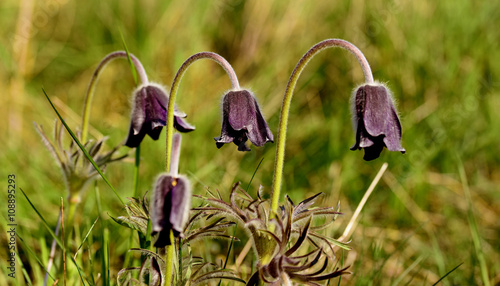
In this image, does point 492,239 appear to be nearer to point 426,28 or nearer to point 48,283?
point 426,28

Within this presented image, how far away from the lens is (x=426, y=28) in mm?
4676

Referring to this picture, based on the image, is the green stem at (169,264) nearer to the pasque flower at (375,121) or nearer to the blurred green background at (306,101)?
the pasque flower at (375,121)

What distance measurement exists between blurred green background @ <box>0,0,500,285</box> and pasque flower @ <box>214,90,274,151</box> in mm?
1204

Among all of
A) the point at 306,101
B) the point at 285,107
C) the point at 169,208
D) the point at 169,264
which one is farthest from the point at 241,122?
the point at 306,101

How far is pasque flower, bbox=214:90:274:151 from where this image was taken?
1913 millimetres

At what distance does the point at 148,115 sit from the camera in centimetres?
214

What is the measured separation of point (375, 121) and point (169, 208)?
0.74 m

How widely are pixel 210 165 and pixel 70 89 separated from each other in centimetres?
190

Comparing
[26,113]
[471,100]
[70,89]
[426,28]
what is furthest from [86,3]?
[471,100]

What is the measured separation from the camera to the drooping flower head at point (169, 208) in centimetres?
170

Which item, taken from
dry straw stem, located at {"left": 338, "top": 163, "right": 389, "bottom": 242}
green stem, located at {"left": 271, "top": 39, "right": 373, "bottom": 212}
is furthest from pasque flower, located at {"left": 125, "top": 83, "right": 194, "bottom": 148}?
dry straw stem, located at {"left": 338, "top": 163, "right": 389, "bottom": 242}

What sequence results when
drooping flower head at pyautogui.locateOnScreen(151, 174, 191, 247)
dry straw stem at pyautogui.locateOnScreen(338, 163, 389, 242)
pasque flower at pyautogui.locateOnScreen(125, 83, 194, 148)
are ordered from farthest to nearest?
1. dry straw stem at pyautogui.locateOnScreen(338, 163, 389, 242)
2. pasque flower at pyautogui.locateOnScreen(125, 83, 194, 148)
3. drooping flower head at pyautogui.locateOnScreen(151, 174, 191, 247)

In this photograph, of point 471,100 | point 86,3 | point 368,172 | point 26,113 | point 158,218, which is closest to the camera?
point 158,218

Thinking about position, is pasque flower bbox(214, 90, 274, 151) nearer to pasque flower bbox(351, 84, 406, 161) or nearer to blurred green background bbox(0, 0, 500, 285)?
pasque flower bbox(351, 84, 406, 161)
